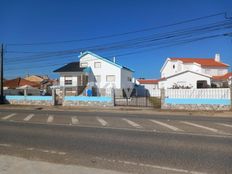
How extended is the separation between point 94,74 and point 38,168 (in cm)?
3647

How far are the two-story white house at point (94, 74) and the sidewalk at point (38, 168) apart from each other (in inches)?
1344

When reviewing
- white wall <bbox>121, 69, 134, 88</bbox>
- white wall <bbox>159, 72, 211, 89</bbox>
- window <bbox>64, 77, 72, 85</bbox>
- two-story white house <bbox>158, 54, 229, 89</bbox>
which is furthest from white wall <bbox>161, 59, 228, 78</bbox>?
window <bbox>64, 77, 72, 85</bbox>

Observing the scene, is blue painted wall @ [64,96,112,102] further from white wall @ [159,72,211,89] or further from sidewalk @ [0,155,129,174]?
sidewalk @ [0,155,129,174]

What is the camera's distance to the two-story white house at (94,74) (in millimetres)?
41375

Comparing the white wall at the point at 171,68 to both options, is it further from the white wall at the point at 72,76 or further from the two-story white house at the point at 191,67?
the white wall at the point at 72,76

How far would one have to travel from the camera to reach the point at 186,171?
247 inches

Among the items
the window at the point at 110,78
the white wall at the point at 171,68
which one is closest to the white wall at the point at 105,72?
the window at the point at 110,78

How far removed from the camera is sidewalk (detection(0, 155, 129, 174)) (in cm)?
600

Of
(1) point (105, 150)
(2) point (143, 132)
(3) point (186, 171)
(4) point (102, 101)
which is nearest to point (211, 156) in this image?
(3) point (186, 171)

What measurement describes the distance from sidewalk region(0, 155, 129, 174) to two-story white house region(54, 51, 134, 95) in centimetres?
3413

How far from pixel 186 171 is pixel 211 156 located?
1614 millimetres

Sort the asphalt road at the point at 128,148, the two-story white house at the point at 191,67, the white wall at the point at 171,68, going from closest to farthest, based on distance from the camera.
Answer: the asphalt road at the point at 128,148
the two-story white house at the point at 191,67
the white wall at the point at 171,68

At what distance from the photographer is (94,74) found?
42.5 m

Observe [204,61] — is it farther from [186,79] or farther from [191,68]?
[186,79]
